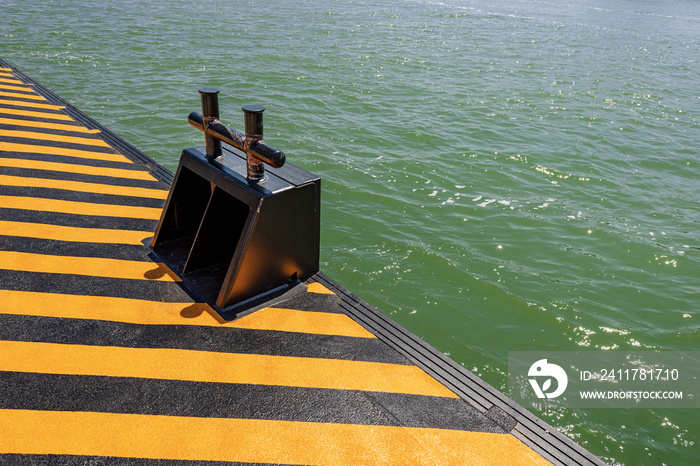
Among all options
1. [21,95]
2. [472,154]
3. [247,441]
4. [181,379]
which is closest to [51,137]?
[21,95]

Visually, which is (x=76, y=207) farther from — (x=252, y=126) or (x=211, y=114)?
(x=252, y=126)

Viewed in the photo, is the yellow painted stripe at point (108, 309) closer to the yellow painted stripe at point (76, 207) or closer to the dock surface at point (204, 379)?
the dock surface at point (204, 379)

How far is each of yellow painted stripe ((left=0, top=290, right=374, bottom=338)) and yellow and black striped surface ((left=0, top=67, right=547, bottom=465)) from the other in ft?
0.04

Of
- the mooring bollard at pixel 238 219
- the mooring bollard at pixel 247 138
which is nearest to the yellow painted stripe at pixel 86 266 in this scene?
the mooring bollard at pixel 238 219

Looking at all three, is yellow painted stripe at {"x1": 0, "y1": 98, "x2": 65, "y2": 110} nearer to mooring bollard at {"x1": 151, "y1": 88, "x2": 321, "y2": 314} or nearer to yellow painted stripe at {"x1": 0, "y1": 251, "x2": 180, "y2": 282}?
yellow painted stripe at {"x1": 0, "y1": 251, "x2": 180, "y2": 282}

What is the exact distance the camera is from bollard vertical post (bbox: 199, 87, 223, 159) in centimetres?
374

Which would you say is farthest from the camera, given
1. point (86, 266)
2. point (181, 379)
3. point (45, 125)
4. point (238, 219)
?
point (45, 125)

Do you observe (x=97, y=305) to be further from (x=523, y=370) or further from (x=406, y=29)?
(x=406, y=29)

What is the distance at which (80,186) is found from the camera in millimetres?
5242

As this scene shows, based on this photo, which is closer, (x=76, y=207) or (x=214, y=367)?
(x=214, y=367)

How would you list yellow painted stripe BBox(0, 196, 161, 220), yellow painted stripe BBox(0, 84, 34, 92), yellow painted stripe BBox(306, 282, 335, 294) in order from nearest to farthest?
yellow painted stripe BBox(306, 282, 335, 294), yellow painted stripe BBox(0, 196, 161, 220), yellow painted stripe BBox(0, 84, 34, 92)

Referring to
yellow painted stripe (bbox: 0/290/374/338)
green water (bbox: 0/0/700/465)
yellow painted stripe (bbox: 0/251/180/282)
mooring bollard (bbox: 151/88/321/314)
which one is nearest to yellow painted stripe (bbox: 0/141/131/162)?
green water (bbox: 0/0/700/465)

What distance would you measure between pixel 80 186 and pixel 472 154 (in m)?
7.19

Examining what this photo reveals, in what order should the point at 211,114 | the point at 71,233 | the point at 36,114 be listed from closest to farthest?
the point at 211,114 → the point at 71,233 → the point at 36,114
